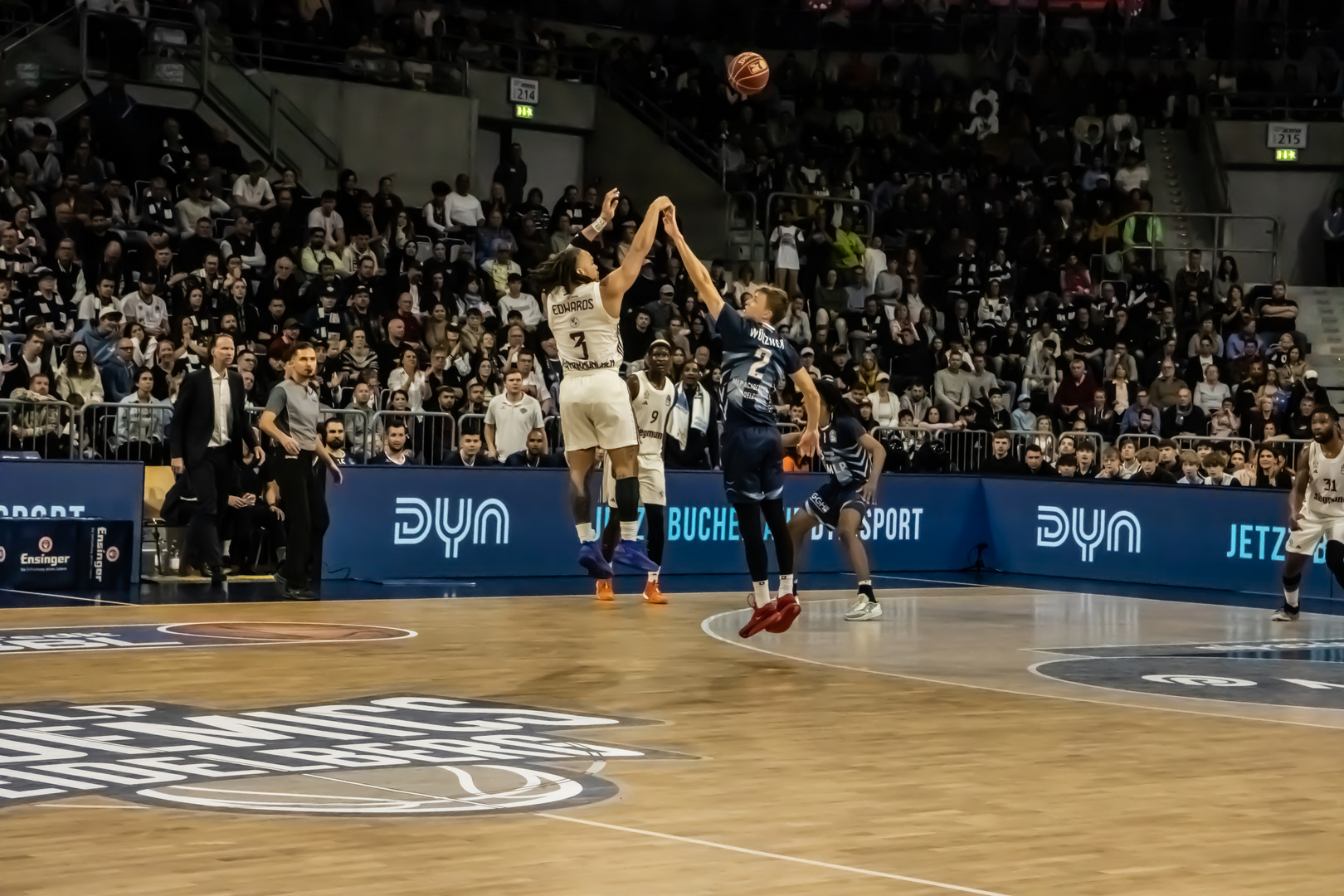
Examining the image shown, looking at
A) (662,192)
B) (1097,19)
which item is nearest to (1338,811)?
(662,192)

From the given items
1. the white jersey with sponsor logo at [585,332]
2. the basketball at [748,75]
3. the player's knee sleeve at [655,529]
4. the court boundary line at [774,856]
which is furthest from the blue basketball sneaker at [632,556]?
the court boundary line at [774,856]

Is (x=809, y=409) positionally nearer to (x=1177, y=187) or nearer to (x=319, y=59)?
(x=319, y=59)

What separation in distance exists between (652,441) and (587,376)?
3394mm

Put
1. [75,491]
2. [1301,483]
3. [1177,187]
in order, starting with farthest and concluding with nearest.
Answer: [1177,187] < [75,491] < [1301,483]

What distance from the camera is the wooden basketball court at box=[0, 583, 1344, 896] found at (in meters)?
6.31

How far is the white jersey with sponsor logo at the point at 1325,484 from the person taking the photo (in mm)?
17125

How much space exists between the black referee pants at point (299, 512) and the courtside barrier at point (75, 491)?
180cm

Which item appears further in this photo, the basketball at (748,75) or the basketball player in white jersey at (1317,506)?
the basketball player in white jersey at (1317,506)

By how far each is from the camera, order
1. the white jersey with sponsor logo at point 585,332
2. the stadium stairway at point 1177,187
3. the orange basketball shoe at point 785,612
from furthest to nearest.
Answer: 1. the stadium stairway at point 1177,187
2. the white jersey with sponsor logo at point 585,332
3. the orange basketball shoe at point 785,612

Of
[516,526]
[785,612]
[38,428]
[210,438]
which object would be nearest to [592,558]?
[785,612]

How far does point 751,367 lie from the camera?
13094 millimetres

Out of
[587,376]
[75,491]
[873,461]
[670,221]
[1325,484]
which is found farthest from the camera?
[75,491]

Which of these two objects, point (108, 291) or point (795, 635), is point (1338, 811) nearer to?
point (795, 635)

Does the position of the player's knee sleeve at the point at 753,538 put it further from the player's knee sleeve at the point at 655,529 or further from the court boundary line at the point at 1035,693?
the player's knee sleeve at the point at 655,529
